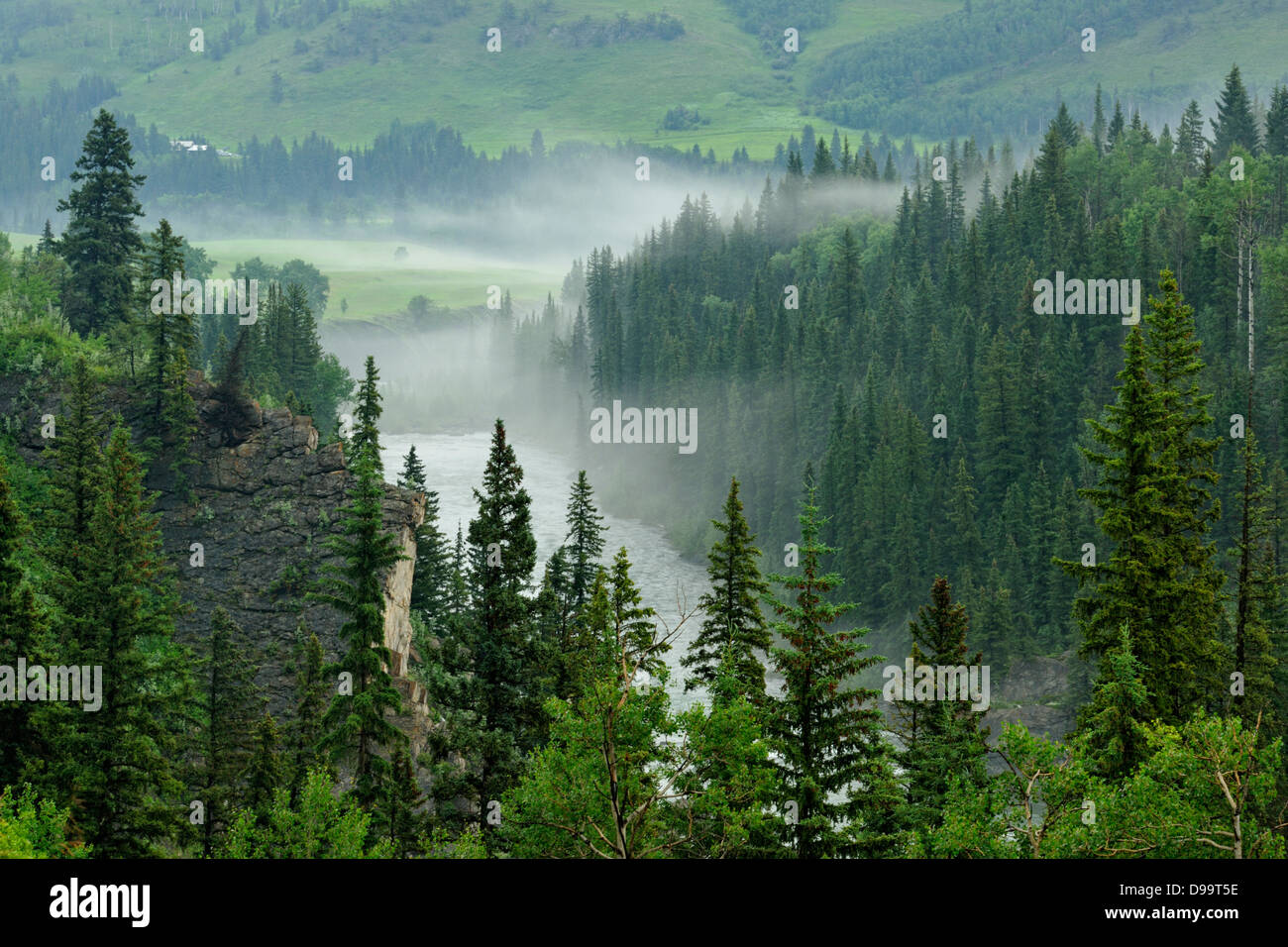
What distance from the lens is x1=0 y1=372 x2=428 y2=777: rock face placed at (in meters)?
75.3

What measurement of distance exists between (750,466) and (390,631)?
329 feet

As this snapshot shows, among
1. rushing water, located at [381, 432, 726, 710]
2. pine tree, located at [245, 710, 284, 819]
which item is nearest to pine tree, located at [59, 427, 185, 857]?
pine tree, located at [245, 710, 284, 819]

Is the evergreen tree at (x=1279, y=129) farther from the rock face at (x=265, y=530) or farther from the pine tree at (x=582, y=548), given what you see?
the pine tree at (x=582, y=548)

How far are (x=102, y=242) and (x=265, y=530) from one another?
28.1 metres

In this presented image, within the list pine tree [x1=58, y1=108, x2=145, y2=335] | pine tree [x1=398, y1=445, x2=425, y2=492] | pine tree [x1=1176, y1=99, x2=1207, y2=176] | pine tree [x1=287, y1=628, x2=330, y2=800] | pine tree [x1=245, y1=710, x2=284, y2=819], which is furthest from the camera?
pine tree [x1=1176, y1=99, x2=1207, y2=176]

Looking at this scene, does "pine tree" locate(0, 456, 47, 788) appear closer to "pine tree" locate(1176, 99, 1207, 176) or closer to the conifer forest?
the conifer forest

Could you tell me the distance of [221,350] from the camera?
116 meters

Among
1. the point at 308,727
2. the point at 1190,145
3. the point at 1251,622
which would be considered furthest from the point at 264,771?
the point at 1190,145

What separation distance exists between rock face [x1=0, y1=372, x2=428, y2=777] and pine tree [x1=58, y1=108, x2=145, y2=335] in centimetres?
1165

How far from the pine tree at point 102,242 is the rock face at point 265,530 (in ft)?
38.2

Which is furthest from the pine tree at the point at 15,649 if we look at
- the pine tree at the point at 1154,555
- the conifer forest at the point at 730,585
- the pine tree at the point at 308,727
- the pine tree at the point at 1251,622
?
the pine tree at the point at 1251,622
